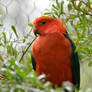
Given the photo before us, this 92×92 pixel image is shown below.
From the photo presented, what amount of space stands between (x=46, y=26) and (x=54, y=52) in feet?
0.42

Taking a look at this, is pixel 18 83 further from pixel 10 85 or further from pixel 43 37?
pixel 43 37

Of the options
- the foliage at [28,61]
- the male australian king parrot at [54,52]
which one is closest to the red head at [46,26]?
the male australian king parrot at [54,52]

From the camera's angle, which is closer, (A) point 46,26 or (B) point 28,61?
(B) point 28,61

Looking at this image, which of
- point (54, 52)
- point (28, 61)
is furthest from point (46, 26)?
point (28, 61)

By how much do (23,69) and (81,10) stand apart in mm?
249

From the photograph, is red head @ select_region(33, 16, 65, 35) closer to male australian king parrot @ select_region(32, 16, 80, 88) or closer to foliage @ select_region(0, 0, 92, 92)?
male australian king parrot @ select_region(32, 16, 80, 88)

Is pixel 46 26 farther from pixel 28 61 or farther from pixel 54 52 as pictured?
pixel 28 61

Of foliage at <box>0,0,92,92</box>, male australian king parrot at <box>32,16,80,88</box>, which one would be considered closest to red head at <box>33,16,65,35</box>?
male australian king parrot at <box>32,16,80,88</box>

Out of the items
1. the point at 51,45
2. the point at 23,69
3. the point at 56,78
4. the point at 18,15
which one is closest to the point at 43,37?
the point at 51,45

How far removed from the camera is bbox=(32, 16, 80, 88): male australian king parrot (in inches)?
26.5

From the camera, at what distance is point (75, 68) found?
75cm

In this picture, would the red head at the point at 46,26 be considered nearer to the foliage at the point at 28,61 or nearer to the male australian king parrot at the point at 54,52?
the male australian king parrot at the point at 54,52

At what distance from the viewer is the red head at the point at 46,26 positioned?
72cm

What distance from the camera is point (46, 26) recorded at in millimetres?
749
